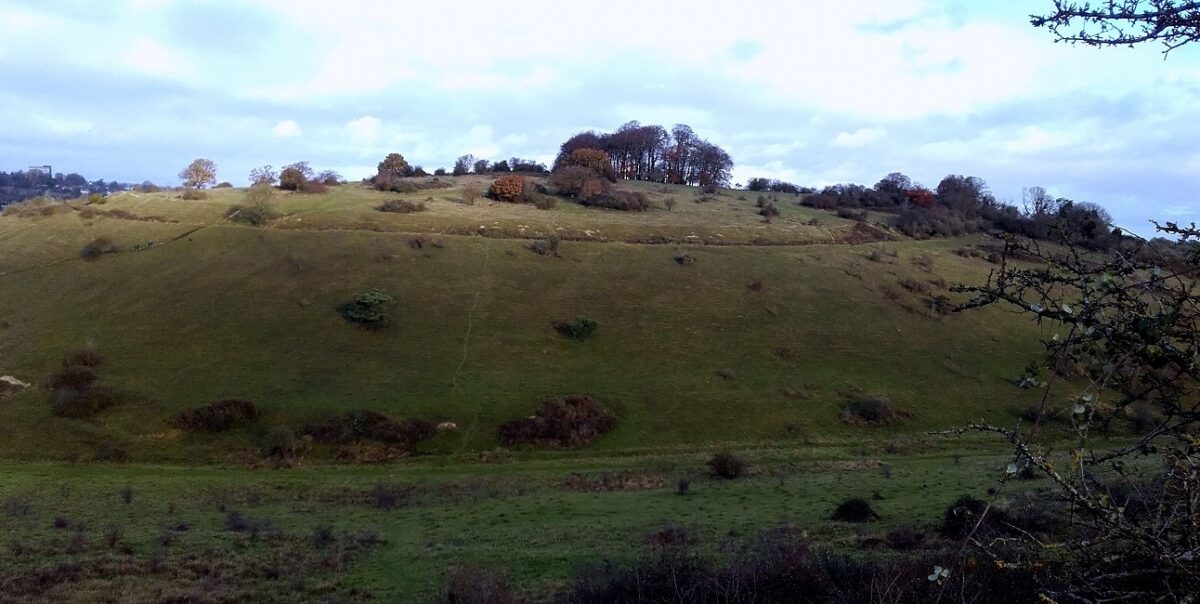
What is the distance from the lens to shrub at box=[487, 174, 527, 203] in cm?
8025

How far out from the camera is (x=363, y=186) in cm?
8850

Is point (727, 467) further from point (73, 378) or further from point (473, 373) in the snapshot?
point (73, 378)

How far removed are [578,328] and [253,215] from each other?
1337 inches

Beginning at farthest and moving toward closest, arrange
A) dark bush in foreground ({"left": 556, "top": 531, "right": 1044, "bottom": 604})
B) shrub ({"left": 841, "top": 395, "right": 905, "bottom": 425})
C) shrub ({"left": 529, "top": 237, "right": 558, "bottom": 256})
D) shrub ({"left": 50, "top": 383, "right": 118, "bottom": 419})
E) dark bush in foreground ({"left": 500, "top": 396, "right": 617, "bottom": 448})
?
shrub ({"left": 529, "top": 237, "right": 558, "bottom": 256}) → shrub ({"left": 841, "top": 395, "right": 905, "bottom": 425}) → dark bush in foreground ({"left": 500, "top": 396, "right": 617, "bottom": 448}) → shrub ({"left": 50, "top": 383, "right": 118, "bottom": 419}) → dark bush in foreground ({"left": 556, "top": 531, "right": 1044, "bottom": 604})

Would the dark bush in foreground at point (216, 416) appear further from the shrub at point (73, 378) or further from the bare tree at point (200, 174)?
the bare tree at point (200, 174)

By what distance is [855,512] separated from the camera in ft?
64.8

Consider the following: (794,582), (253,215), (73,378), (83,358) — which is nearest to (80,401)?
(73,378)

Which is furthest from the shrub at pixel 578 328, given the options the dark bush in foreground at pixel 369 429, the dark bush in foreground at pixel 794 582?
the dark bush in foreground at pixel 794 582

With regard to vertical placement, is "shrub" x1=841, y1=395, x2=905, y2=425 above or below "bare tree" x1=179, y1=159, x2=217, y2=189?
below

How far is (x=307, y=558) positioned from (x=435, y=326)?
28.1 meters

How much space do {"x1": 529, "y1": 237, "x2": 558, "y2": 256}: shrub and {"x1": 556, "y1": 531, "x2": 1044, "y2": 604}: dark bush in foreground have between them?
153 feet

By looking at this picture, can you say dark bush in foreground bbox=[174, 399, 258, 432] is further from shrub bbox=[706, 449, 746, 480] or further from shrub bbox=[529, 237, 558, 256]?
shrub bbox=[529, 237, 558, 256]

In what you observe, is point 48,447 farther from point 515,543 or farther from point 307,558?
point 515,543

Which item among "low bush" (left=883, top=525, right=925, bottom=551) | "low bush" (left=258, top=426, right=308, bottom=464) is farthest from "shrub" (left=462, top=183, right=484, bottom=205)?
"low bush" (left=883, top=525, right=925, bottom=551)
